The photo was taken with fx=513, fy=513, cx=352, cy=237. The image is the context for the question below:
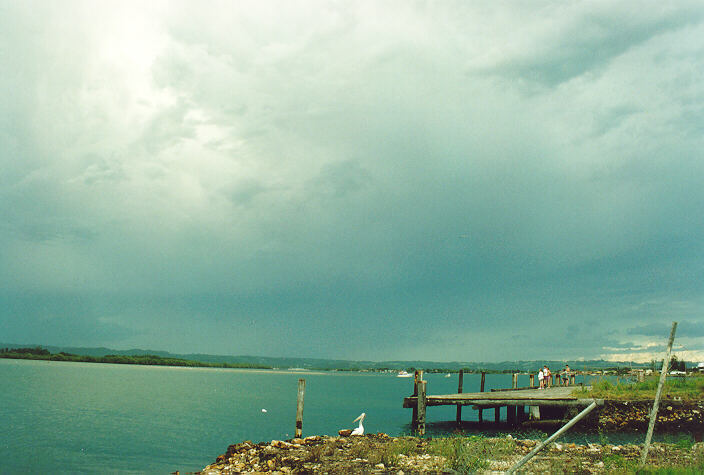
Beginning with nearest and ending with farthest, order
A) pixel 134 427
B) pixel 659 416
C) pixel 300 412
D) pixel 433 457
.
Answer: pixel 433 457, pixel 300 412, pixel 659 416, pixel 134 427

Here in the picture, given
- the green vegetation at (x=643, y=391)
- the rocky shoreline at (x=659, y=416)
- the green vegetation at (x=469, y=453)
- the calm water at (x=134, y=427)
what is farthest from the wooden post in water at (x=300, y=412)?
the rocky shoreline at (x=659, y=416)

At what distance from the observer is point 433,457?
15.7 meters

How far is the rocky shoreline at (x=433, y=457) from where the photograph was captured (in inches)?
531

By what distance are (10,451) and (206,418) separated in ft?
54.2

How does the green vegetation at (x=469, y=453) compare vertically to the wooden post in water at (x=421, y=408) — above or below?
above

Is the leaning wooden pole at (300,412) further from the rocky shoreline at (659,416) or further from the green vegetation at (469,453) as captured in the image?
the rocky shoreline at (659,416)

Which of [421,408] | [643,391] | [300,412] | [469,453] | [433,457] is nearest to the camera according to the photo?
[469,453]

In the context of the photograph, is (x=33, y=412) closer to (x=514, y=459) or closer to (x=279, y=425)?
Answer: (x=279, y=425)

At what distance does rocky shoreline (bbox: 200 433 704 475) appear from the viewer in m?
13.5

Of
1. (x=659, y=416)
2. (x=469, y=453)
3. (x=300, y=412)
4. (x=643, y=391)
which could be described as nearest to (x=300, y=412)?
(x=300, y=412)

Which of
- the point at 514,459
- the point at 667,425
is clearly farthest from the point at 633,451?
the point at 667,425

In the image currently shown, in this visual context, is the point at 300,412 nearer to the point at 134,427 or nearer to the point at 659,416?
the point at 134,427

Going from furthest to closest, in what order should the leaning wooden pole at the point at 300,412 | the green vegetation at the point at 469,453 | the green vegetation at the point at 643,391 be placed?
1. the green vegetation at the point at 643,391
2. the leaning wooden pole at the point at 300,412
3. the green vegetation at the point at 469,453

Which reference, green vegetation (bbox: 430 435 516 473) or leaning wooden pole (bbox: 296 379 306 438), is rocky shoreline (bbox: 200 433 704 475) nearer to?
green vegetation (bbox: 430 435 516 473)
